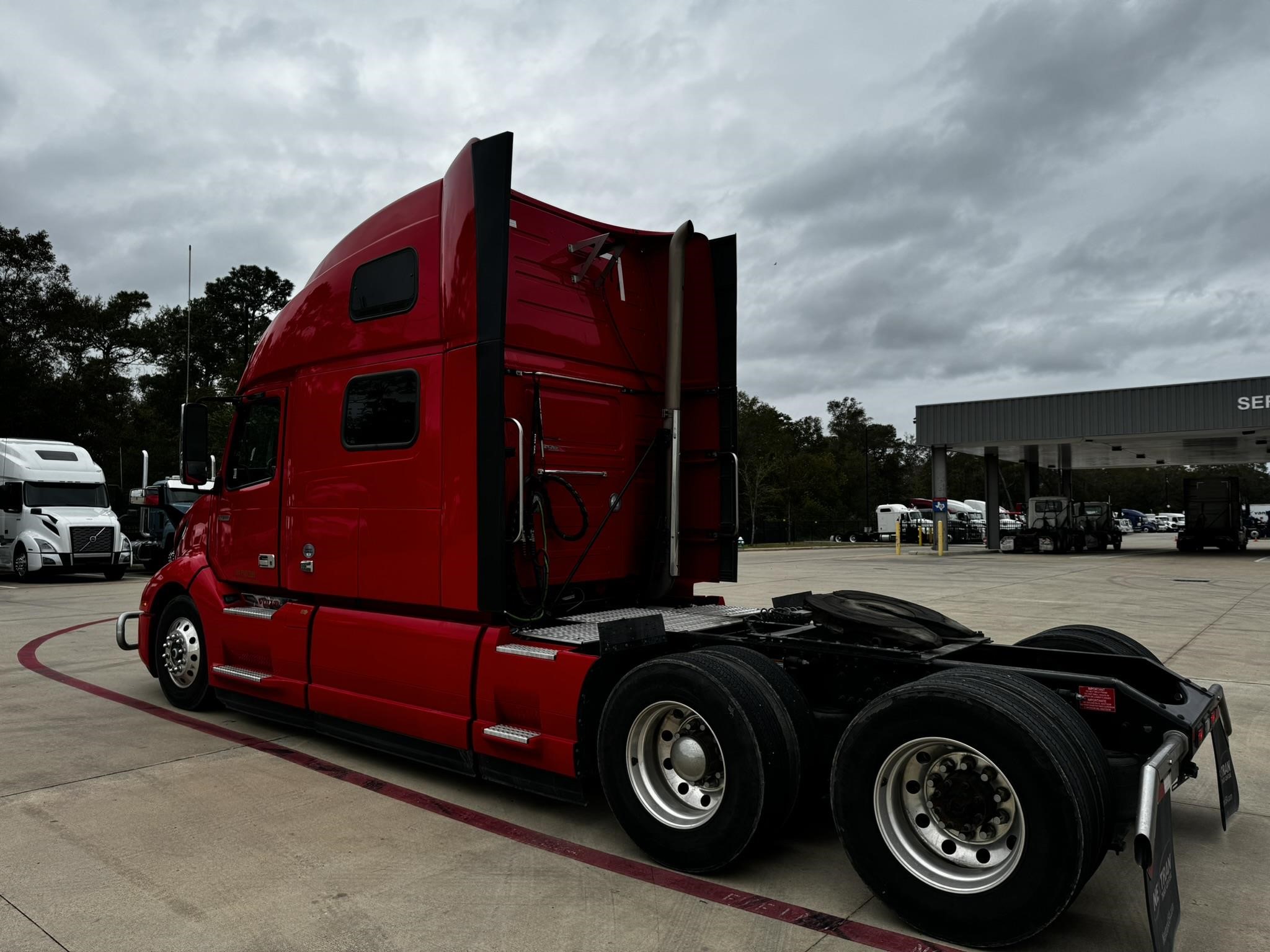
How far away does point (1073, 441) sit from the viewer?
106 ft

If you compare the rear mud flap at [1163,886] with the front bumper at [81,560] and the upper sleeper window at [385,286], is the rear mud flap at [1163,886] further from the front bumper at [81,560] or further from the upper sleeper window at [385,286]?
the front bumper at [81,560]

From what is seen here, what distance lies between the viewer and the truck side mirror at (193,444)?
20.5ft

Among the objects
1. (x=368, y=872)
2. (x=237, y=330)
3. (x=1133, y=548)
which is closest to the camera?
(x=368, y=872)

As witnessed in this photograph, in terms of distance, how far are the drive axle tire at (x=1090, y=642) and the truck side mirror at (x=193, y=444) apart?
5459 mm

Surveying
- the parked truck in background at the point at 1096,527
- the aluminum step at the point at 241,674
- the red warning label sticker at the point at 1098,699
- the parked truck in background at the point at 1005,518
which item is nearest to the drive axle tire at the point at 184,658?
the aluminum step at the point at 241,674

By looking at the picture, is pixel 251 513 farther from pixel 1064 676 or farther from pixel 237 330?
pixel 237 330

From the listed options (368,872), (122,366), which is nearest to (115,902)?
(368,872)

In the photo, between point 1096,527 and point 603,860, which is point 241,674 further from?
point 1096,527

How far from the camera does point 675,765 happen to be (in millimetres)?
3805

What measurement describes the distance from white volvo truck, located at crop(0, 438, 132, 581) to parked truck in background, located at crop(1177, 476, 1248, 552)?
114ft

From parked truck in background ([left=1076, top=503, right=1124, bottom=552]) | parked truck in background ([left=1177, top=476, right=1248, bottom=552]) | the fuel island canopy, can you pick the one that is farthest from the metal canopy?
parked truck in background ([left=1076, top=503, right=1124, bottom=552])

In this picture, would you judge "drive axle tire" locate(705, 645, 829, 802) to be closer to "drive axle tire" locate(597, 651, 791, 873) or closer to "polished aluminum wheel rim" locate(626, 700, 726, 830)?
"drive axle tire" locate(597, 651, 791, 873)

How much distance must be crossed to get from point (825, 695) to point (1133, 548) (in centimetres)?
3915

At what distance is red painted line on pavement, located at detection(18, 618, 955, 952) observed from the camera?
123 inches
